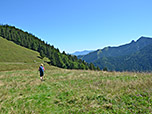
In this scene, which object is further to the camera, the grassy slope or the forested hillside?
the forested hillside

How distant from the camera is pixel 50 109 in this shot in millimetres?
7562

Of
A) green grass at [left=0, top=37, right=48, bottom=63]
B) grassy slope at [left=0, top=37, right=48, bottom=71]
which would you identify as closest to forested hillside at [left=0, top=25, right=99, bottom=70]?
green grass at [left=0, top=37, right=48, bottom=63]

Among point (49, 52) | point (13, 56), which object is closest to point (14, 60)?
point (13, 56)

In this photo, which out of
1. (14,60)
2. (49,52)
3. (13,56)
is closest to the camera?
(14,60)

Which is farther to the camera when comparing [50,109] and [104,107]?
[50,109]

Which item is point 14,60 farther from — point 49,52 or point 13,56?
point 49,52

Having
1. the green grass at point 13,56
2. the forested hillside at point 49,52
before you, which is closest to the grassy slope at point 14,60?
the green grass at point 13,56

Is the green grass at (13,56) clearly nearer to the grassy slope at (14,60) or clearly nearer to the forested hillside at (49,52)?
the grassy slope at (14,60)

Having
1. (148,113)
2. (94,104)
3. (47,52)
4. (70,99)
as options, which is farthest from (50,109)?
(47,52)

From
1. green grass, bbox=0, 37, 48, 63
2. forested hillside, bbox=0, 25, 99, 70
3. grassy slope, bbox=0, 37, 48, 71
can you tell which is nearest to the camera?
grassy slope, bbox=0, 37, 48, 71

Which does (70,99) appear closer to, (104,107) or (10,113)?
(104,107)

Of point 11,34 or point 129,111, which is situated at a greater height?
point 11,34

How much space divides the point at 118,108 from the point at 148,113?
4.82 ft

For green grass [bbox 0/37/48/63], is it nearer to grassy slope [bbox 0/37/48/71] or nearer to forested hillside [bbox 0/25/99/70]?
grassy slope [bbox 0/37/48/71]
